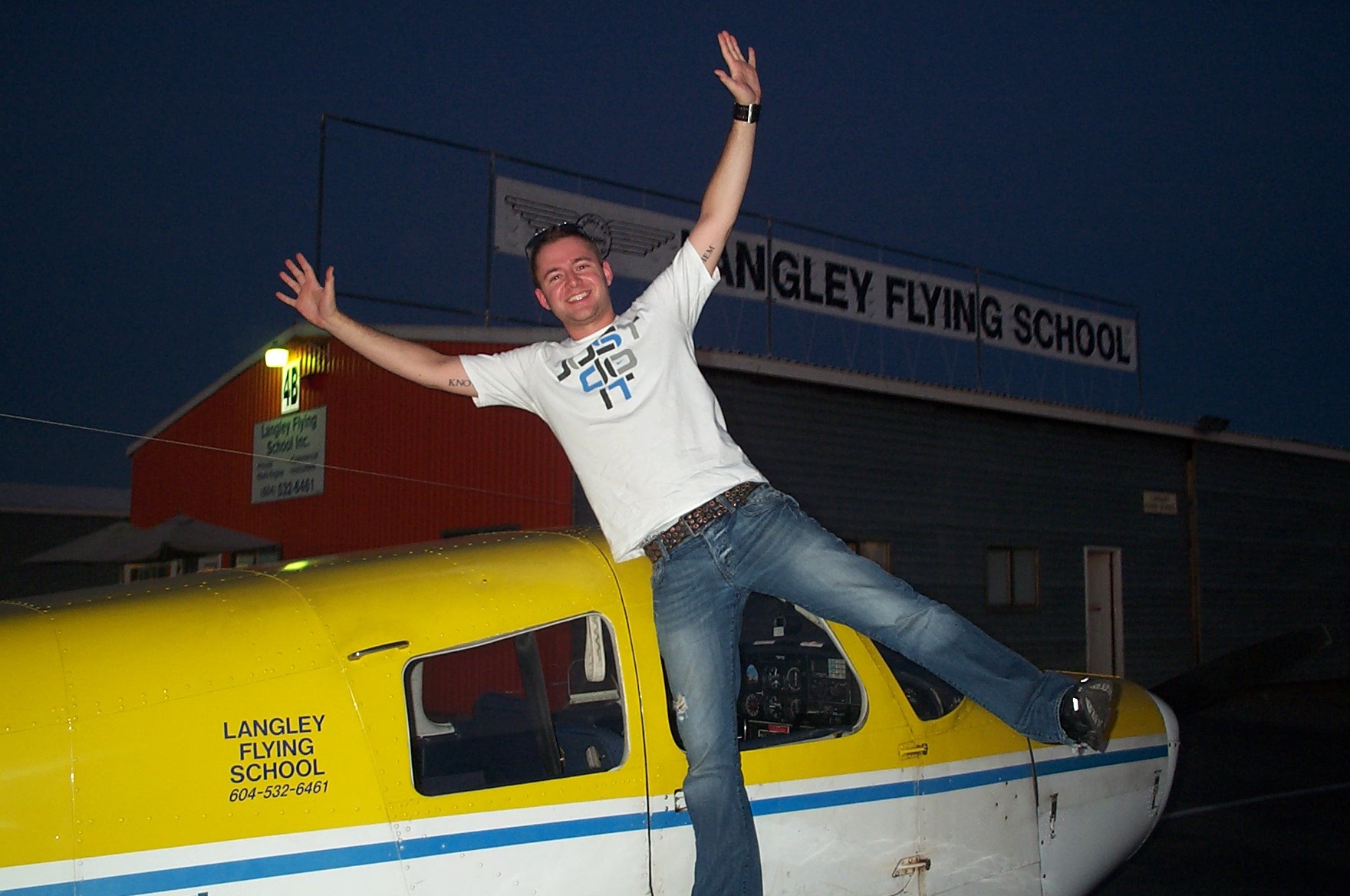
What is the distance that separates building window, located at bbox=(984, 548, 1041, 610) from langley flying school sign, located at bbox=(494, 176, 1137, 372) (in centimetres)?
349

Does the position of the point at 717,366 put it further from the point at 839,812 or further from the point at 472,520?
the point at 839,812

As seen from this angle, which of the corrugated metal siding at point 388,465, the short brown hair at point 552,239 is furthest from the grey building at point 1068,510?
the short brown hair at point 552,239

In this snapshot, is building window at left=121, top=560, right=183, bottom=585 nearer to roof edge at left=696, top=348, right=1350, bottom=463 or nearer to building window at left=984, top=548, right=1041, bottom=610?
roof edge at left=696, top=348, right=1350, bottom=463

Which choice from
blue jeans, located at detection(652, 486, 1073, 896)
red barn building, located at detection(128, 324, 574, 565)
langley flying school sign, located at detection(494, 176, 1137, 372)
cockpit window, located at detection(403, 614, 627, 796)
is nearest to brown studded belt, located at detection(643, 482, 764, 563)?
blue jeans, located at detection(652, 486, 1073, 896)

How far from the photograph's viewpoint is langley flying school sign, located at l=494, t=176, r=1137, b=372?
47.6 ft

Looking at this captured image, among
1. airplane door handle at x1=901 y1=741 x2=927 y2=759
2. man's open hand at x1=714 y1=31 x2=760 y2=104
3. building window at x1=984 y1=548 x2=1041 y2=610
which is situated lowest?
airplane door handle at x1=901 y1=741 x2=927 y2=759

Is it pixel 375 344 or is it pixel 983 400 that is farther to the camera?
pixel 983 400

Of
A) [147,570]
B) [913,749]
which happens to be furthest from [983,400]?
[913,749]

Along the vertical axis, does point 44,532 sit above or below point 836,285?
below

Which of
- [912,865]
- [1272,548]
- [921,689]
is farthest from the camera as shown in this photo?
[1272,548]

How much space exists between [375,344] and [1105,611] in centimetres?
1846

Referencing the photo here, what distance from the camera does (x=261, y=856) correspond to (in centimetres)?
276

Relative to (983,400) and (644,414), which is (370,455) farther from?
(644,414)

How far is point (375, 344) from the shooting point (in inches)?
147
